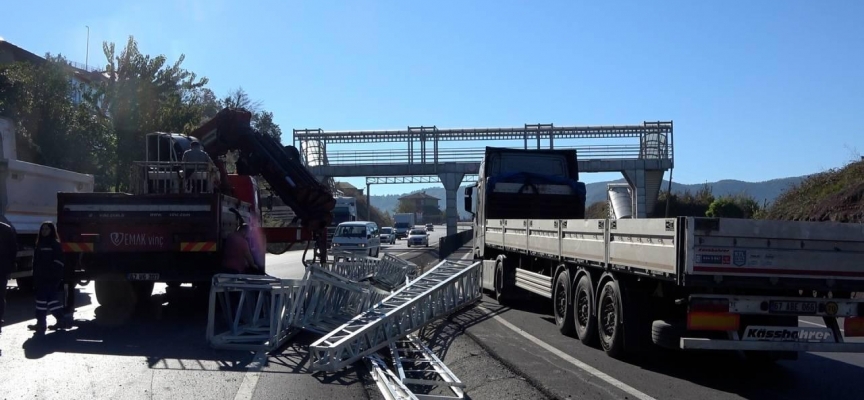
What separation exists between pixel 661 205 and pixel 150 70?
2768cm

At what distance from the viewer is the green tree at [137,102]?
1378 inches

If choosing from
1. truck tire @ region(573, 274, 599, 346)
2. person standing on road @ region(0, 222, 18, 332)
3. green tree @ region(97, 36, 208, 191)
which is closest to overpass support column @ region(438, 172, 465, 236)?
green tree @ region(97, 36, 208, 191)

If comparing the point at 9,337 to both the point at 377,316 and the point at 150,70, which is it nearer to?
the point at 377,316

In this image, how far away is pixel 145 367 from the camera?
29.7 ft

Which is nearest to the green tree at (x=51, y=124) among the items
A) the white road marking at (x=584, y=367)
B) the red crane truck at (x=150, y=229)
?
the red crane truck at (x=150, y=229)

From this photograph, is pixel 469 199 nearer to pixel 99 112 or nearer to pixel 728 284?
pixel 728 284

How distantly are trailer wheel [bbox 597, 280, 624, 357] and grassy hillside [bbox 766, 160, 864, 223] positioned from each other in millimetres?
14027

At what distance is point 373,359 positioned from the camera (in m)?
9.25

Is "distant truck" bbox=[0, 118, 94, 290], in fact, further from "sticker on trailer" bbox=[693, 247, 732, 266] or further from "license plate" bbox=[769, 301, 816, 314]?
"license plate" bbox=[769, 301, 816, 314]

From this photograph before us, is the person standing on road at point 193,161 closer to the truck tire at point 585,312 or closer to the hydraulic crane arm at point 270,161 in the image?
the hydraulic crane arm at point 270,161

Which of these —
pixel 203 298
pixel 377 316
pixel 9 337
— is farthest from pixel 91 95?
pixel 377 316

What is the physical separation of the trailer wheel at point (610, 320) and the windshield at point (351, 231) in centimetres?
2600

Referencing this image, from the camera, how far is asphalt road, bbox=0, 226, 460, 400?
7831 mm

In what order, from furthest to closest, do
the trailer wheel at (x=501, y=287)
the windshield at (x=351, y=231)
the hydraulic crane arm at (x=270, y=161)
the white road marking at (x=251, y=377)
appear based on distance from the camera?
1. the windshield at (x=351, y=231)
2. the hydraulic crane arm at (x=270, y=161)
3. the trailer wheel at (x=501, y=287)
4. the white road marking at (x=251, y=377)
